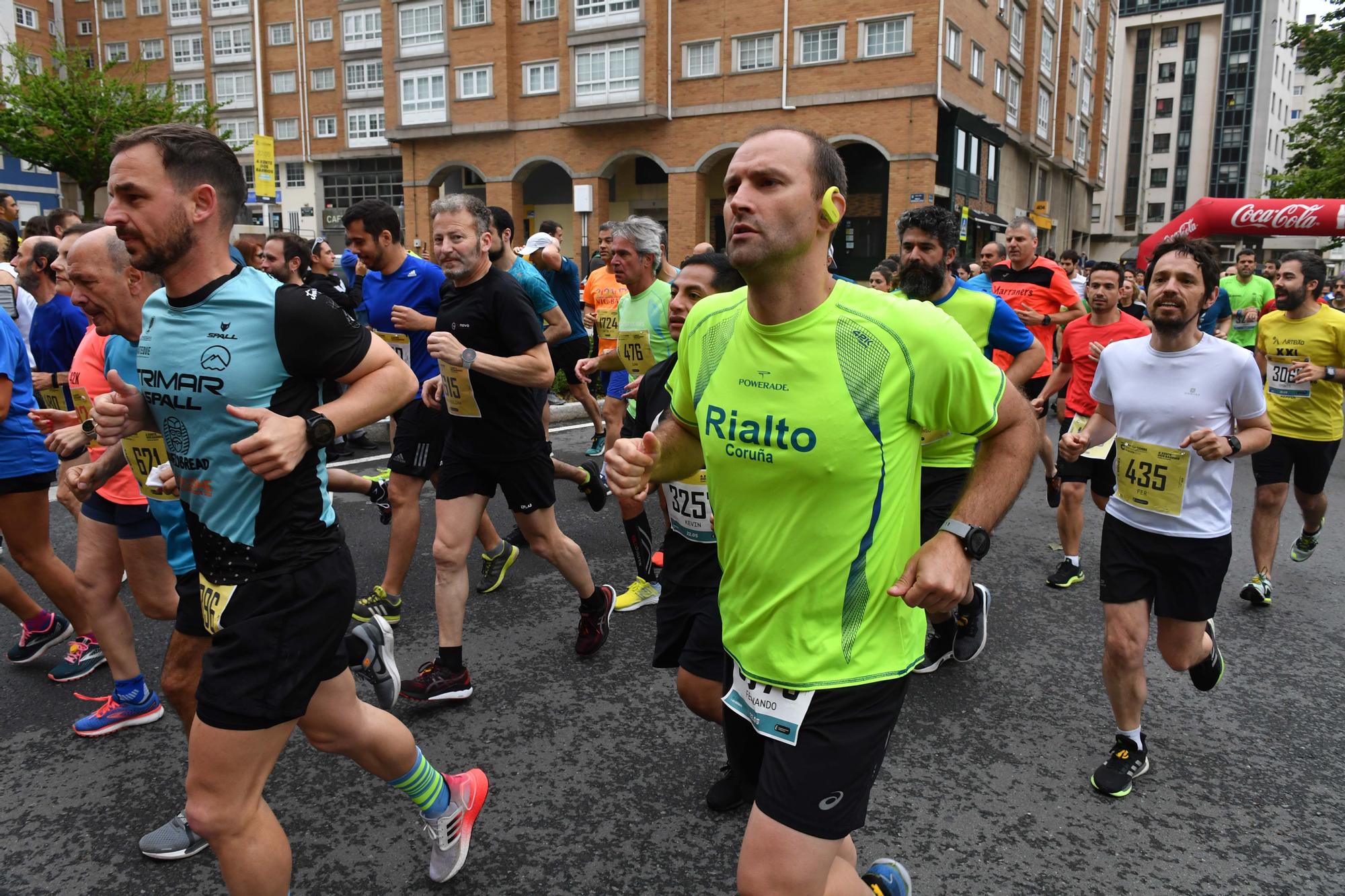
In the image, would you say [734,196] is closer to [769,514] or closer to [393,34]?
[769,514]

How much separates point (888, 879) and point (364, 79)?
172 ft

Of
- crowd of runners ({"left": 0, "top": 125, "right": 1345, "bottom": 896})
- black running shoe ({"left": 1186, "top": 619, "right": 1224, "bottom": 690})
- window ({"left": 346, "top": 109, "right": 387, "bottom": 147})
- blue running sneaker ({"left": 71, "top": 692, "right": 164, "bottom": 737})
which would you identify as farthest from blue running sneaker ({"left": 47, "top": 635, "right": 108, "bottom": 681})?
window ({"left": 346, "top": 109, "right": 387, "bottom": 147})

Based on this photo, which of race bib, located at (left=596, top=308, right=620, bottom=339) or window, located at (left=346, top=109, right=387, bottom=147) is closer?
race bib, located at (left=596, top=308, right=620, bottom=339)

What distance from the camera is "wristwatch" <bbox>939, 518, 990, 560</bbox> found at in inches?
78.3

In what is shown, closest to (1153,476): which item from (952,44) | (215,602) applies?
(215,602)

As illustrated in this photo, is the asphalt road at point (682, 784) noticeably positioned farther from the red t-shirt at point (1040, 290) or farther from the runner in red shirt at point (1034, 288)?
the red t-shirt at point (1040, 290)

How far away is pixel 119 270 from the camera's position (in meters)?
2.93

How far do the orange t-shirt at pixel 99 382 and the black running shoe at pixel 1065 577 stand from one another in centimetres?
511

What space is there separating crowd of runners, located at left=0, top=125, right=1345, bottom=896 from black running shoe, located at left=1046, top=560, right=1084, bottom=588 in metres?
1.02

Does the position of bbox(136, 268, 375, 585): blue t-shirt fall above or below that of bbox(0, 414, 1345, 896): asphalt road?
above

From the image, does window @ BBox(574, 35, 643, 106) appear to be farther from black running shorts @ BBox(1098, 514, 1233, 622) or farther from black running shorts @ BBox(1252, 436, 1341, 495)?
black running shorts @ BBox(1098, 514, 1233, 622)

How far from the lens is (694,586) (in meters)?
3.19

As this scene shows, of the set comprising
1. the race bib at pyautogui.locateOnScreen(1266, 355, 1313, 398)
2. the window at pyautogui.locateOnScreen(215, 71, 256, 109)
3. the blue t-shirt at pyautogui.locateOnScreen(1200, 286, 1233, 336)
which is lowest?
the race bib at pyautogui.locateOnScreen(1266, 355, 1313, 398)

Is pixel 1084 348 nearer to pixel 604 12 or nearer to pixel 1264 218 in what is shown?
pixel 1264 218
